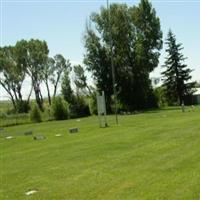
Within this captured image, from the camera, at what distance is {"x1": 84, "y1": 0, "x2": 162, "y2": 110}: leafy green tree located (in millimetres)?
71750

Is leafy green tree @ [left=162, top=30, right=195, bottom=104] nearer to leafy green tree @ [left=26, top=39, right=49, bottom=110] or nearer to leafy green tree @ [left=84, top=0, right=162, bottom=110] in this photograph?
leafy green tree @ [left=84, top=0, right=162, bottom=110]

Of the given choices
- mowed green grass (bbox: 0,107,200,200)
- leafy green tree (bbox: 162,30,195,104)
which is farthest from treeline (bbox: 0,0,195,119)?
mowed green grass (bbox: 0,107,200,200)

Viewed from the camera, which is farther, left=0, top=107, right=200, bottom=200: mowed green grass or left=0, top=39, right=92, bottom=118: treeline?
left=0, top=39, right=92, bottom=118: treeline

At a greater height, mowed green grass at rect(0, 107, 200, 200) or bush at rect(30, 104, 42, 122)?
bush at rect(30, 104, 42, 122)

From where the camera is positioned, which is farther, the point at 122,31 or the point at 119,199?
the point at 122,31

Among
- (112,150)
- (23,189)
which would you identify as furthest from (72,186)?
(112,150)

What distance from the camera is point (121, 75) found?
2835 inches

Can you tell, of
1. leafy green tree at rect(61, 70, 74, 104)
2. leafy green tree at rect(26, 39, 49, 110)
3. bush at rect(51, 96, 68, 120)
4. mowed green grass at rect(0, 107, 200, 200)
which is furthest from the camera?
leafy green tree at rect(26, 39, 49, 110)

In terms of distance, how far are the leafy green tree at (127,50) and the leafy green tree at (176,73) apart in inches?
181

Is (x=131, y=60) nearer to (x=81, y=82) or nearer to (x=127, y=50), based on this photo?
(x=127, y=50)

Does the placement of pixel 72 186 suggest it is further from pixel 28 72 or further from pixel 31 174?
pixel 28 72

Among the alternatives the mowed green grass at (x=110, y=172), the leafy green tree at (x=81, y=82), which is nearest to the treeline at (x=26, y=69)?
the leafy green tree at (x=81, y=82)

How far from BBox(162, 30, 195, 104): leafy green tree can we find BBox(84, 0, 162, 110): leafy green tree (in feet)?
15.1

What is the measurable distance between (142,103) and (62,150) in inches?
2182
